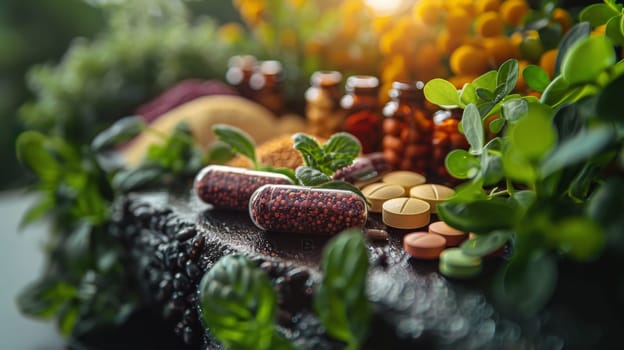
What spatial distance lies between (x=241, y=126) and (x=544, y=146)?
1.89 feet

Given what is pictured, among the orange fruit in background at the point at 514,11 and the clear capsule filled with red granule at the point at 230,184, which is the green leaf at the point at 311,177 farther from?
the orange fruit in background at the point at 514,11

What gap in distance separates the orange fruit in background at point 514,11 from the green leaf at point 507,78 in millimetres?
231

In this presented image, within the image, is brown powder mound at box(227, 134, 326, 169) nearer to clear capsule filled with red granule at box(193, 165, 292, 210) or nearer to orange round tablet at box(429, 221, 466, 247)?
clear capsule filled with red granule at box(193, 165, 292, 210)

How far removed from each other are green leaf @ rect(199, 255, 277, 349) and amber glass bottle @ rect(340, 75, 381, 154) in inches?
13.6

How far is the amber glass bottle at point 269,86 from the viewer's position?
3.28 ft

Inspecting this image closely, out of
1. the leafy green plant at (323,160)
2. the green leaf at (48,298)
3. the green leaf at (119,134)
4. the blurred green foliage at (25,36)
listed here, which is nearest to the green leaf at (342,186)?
the leafy green plant at (323,160)

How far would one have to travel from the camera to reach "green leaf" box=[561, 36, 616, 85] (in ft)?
1.26

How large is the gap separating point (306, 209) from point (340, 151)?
0.09 metres

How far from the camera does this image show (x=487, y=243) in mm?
422

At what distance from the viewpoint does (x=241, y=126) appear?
0.88m

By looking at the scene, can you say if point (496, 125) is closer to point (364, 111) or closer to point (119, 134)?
point (364, 111)

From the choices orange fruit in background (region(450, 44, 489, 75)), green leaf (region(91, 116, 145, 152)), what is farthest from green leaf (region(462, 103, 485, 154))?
green leaf (region(91, 116, 145, 152))

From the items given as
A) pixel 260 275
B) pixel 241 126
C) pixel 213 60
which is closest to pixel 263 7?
pixel 213 60

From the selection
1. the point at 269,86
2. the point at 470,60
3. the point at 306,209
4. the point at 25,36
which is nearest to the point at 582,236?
the point at 306,209
